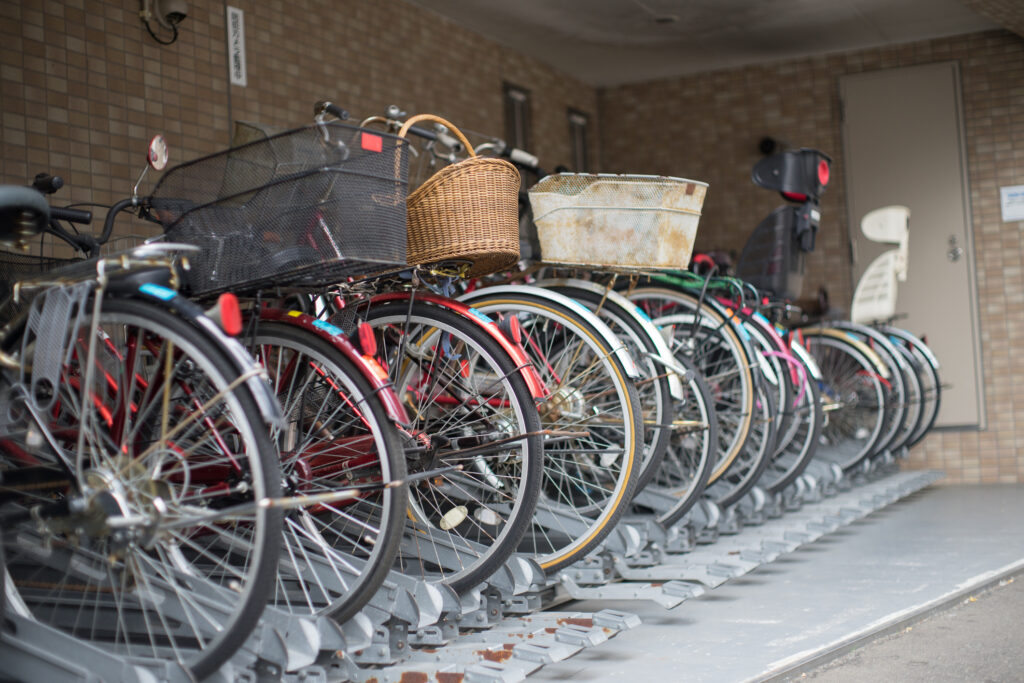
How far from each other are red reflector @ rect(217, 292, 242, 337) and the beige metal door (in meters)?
5.75

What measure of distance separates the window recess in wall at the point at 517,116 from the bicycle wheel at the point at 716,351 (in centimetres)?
270

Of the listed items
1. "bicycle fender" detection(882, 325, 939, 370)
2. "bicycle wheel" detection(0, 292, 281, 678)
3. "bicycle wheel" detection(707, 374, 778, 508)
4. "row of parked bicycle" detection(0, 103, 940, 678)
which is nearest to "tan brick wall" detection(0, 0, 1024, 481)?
"bicycle fender" detection(882, 325, 939, 370)

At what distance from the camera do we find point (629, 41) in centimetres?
640

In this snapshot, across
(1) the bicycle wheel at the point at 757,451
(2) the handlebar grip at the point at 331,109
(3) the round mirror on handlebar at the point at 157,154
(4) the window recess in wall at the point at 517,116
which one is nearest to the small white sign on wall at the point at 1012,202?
(4) the window recess in wall at the point at 517,116

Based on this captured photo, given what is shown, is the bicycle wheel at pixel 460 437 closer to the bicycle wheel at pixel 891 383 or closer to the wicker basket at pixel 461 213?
the wicker basket at pixel 461 213

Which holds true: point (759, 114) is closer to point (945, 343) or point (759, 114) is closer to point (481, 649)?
point (945, 343)

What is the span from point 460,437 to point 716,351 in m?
1.71

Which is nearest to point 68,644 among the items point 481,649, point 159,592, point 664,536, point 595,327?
point 159,592

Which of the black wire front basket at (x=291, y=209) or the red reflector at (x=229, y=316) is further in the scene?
the black wire front basket at (x=291, y=209)

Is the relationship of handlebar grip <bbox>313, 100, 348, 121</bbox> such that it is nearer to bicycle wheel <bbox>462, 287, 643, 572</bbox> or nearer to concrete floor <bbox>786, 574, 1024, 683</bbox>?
bicycle wheel <bbox>462, 287, 643, 572</bbox>

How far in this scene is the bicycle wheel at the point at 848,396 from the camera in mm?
5504

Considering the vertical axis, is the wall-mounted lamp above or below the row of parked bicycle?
above

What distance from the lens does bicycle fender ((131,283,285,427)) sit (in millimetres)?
1690

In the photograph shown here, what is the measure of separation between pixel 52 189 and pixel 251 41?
2.44m
